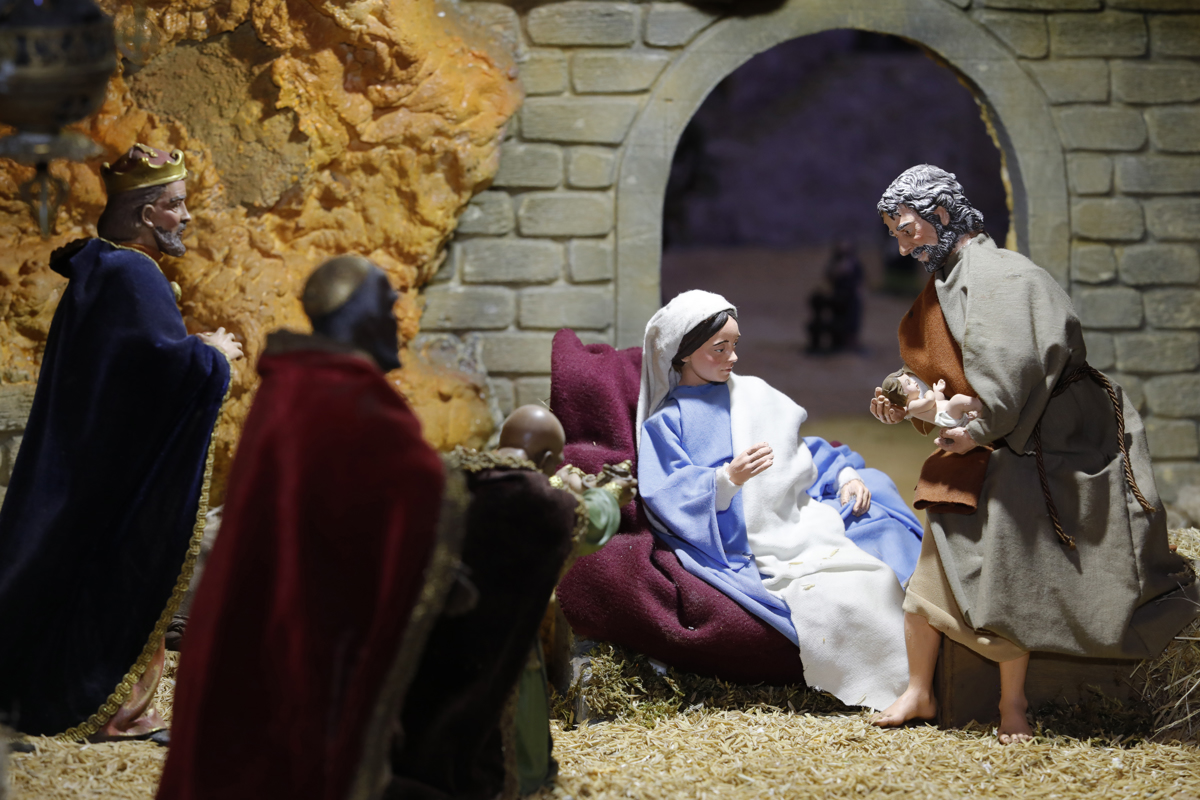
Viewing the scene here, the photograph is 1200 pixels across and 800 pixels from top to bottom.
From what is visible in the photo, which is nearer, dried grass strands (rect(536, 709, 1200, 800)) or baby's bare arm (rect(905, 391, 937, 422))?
dried grass strands (rect(536, 709, 1200, 800))

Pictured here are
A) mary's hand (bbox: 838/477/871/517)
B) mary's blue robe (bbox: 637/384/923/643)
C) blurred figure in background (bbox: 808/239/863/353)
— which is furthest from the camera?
blurred figure in background (bbox: 808/239/863/353)

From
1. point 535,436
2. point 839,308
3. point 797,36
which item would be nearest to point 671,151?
point 797,36

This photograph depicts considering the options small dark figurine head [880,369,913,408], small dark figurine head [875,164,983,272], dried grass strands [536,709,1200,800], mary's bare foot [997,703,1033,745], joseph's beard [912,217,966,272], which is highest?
small dark figurine head [875,164,983,272]

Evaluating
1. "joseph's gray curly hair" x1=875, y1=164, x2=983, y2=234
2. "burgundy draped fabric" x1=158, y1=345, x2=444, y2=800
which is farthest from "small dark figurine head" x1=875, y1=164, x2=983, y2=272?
"burgundy draped fabric" x1=158, y1=345, x2=444, y2=800

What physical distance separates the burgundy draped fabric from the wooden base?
2.14 metres

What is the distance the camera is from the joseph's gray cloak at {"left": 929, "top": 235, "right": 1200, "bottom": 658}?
10.8 feet

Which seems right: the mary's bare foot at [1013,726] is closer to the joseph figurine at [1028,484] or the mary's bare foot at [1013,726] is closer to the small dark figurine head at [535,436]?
the joseph figurine at [1028,484]

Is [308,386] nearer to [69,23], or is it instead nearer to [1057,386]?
[69,23]

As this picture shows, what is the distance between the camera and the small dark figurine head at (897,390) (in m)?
3.45

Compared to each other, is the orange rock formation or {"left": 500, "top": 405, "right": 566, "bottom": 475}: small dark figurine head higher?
the orange rock formation

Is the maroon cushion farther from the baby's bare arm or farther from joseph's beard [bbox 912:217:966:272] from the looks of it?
joseph's beard [bbox 912:217:966:272]

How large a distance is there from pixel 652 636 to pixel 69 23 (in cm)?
253

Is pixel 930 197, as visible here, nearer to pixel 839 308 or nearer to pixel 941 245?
pixel 941 245

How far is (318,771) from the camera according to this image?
2.27 m
